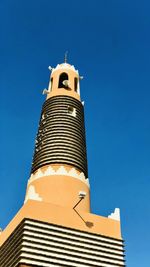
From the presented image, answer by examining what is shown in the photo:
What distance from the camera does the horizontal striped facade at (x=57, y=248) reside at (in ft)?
58.3

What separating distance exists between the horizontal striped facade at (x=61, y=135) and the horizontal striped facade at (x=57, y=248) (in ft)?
17.1

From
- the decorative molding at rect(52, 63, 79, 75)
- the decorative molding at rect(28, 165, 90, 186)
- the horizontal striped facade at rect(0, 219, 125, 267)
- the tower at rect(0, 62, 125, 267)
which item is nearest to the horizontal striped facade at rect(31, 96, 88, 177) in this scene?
the tower at rect(0, 62, 125, 267)

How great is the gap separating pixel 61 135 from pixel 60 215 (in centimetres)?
650

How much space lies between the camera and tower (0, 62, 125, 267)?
59.8 feet

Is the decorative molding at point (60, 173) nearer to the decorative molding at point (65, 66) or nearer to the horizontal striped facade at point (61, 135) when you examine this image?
the horizontal striped facade at point (61, 135)

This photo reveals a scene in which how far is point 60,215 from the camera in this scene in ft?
64.3

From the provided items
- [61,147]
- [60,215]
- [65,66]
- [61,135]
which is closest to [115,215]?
[60,215]

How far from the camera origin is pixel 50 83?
30.1 meters

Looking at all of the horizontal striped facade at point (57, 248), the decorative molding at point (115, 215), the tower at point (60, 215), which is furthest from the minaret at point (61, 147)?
the horizontal striped facade at point (57, 248)

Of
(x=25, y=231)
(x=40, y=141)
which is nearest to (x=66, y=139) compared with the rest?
(x=40, y=141)

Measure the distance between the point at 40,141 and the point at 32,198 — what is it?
250 inches

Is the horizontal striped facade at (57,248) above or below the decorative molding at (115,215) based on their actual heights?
below

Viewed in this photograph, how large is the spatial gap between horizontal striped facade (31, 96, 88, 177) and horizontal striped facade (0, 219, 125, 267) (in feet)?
17.1

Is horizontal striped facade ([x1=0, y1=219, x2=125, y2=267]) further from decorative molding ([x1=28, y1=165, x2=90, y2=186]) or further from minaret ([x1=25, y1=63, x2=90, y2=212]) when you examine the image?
decorative molding ([x1=28, y1=165, x2=90, y2=186])
